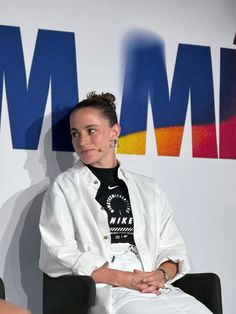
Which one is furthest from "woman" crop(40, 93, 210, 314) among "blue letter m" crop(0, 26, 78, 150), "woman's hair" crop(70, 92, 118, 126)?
"blue letter m" crop(0, 26, 78, 150)

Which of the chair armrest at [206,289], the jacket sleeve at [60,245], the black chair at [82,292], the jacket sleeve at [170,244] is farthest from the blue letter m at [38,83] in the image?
the chair armrest at [206,289]

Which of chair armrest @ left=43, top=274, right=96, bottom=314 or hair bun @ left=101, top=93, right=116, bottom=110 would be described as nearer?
chair armrest @ left=43, top=274, right=96, bottom=314

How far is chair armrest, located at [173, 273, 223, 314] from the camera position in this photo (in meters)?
2.93

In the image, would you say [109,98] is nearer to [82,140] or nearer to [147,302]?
[82,140]

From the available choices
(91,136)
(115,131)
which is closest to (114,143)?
(115,131)

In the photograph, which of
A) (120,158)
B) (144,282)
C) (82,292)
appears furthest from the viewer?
(120,158)

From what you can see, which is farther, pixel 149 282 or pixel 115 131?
pixel 115 131

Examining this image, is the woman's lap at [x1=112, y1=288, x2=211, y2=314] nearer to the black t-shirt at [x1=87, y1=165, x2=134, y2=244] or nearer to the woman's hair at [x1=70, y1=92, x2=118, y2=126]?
the black t-shirt at [x1=87, y1=165, x2=134, y2=244]

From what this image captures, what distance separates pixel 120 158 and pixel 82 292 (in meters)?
1.13

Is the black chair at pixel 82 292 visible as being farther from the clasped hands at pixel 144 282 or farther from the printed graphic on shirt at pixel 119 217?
the printed graphic on shirt at pixel 119 217

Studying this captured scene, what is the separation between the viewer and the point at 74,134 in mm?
3246

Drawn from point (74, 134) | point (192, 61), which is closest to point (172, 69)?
point (192, 61)

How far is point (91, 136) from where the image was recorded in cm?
319

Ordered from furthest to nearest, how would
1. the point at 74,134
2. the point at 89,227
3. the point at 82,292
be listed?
the point at 74,134 < the point at 89,227 < the point at 82,292
